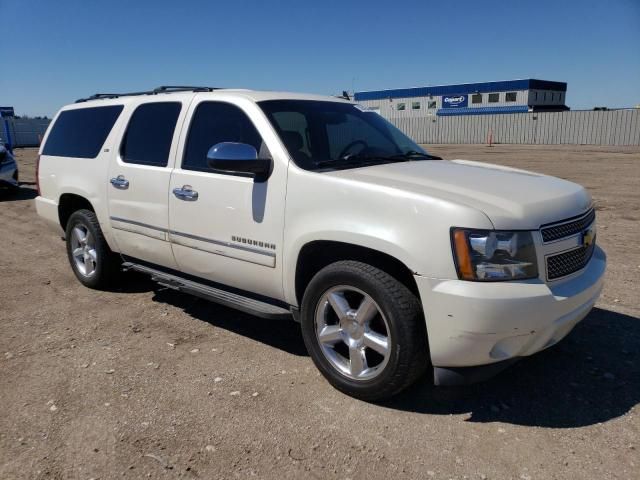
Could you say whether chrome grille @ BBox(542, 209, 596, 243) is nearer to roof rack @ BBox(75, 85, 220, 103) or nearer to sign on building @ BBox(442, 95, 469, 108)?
roof rack @ BBox(75, 85, 220, 103)

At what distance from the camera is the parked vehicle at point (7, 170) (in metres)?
12.6

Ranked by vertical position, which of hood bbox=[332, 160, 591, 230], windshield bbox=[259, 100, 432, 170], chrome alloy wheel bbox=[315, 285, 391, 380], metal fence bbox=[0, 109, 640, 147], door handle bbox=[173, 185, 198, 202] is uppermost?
metal fence bbox=[0, 109, 640, 147]

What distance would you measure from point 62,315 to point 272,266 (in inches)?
94.5

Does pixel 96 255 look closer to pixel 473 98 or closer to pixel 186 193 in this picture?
pixel 186 193

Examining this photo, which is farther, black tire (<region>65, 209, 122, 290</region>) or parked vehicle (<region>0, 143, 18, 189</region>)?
parked vehicle (<region>0, 143, 18, 189</region>)

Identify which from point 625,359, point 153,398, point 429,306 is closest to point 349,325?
point 429,306

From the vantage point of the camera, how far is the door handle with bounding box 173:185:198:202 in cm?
403

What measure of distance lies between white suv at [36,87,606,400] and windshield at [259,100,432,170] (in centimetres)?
2

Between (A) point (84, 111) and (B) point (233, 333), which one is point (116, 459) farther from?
(A) point (84, 111)

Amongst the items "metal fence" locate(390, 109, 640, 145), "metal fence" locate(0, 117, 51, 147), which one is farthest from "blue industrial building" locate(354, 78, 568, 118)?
"metal fence" locate(0, 117, 51, 147)

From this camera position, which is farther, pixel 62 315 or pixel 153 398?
pixel 62 315

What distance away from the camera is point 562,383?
138 inches

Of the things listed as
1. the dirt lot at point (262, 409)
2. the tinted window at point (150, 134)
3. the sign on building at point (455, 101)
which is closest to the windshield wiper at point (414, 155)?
the dirt lot at point (262, 409)

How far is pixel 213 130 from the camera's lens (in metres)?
4.12
